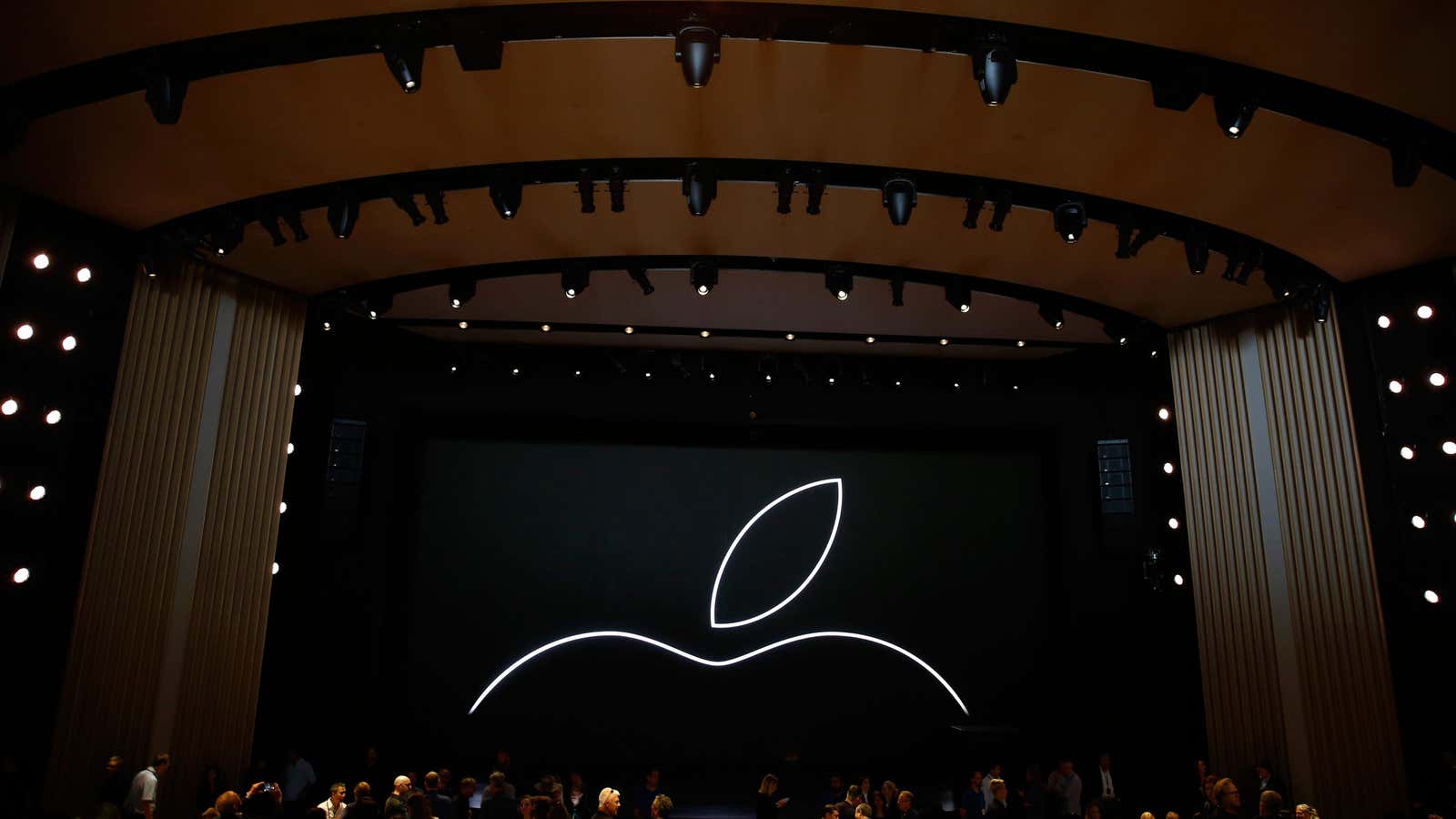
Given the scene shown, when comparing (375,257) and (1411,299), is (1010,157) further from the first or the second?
(375,257)

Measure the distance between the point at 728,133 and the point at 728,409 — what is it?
557cm

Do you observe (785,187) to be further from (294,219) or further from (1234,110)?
(294,219)

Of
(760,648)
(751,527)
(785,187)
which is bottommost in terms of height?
(760,648)

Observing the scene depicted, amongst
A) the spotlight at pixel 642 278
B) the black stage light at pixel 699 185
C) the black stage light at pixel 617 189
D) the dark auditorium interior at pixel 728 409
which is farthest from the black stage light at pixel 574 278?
the black stage light at pixel 699 185

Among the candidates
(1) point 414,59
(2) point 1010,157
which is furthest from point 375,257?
(2) point 1010,157

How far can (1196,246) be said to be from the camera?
703cm

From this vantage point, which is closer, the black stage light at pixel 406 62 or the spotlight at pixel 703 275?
the black stage light at pixel 406 62

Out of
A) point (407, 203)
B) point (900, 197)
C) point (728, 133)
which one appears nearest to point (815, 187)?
point (900, 197)

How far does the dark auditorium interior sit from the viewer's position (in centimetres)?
523

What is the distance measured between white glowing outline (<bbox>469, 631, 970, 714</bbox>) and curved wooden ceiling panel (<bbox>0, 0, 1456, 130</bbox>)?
24.6 ft

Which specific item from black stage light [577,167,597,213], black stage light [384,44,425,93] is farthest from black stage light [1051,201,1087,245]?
black stage light [384,44,425,93]

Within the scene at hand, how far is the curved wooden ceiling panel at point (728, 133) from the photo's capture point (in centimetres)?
530

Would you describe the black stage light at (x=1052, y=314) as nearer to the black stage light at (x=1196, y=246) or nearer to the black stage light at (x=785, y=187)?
the black stage light at (x=1196, y=246)

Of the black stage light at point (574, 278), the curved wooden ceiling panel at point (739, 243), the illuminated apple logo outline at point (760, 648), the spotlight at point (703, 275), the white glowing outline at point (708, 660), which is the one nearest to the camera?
the curved wooden ceiling panel at point (739, 243)
